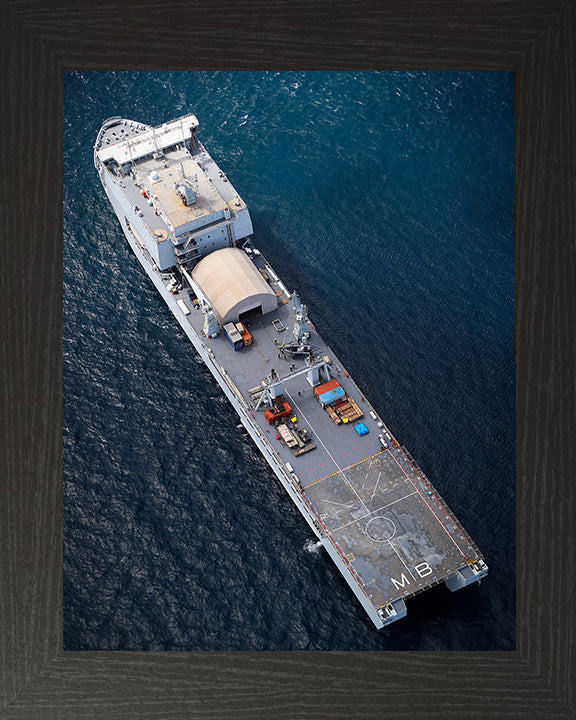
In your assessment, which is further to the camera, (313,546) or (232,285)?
(232,285)

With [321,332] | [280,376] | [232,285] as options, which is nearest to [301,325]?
[321,332]

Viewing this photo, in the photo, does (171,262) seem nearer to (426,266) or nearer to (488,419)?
(426,266)

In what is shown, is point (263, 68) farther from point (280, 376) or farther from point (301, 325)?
point (280, 376)

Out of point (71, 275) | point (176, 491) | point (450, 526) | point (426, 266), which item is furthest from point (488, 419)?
point (71, 275)

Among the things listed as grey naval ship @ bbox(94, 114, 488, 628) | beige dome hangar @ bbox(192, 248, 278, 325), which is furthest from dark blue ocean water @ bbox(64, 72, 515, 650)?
beige dome hangar @ bbox(192, 248, 278, 325)

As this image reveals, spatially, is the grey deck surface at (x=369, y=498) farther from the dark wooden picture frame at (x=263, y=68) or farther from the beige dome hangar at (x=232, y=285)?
the dark wooden picture frame at (x=263, y=68)
